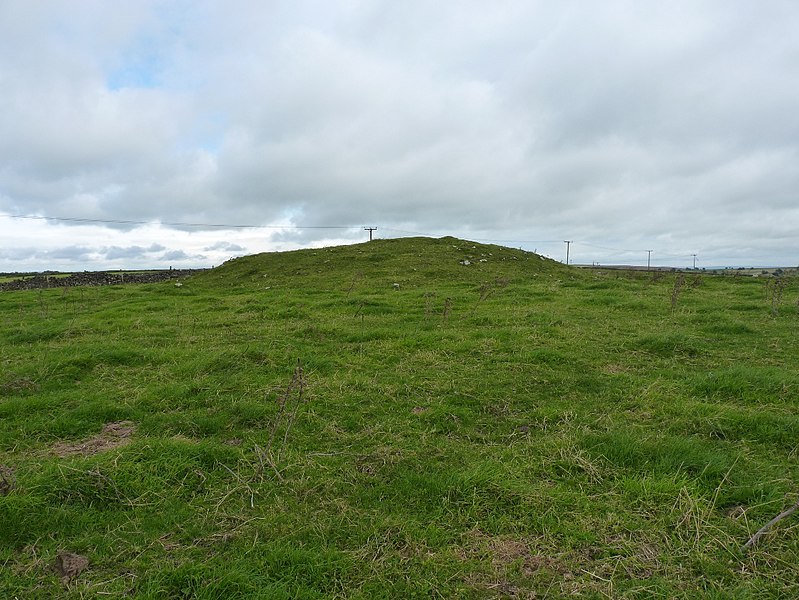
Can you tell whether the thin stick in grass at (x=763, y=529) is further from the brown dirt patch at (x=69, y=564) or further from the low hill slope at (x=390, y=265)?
the low hill slope at (x=390, y=265)

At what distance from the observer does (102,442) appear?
5.04 metres

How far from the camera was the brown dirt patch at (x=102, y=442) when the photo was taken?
4812 millimetres

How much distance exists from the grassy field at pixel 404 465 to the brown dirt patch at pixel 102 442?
36 mm

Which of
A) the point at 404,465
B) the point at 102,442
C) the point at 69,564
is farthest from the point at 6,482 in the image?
the point at 404,465

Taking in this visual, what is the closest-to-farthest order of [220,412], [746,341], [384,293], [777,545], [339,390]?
[777,545], [220,412], [339,390], [746,341], [384,293]

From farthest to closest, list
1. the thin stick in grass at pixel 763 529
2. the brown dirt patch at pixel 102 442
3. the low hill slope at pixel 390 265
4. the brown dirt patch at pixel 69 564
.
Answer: the low hill slope at pixel 390 265 → the brown dirt patch at pixel 102 442 → the thin stick in grass at pixel 763 529 → the brown dirt patch at pixel 69 564

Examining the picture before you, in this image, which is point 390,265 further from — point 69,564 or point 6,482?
point 69,564

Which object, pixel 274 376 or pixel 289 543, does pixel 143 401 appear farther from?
pixel 289 543

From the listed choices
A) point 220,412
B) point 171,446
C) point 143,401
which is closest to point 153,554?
point 171,446

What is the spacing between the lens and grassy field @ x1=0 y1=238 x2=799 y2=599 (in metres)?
3.13

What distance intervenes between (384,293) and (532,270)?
11205mm

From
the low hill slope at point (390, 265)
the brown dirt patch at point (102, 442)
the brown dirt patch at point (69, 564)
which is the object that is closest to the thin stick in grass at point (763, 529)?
the brown dirt patch at point (69, 564)

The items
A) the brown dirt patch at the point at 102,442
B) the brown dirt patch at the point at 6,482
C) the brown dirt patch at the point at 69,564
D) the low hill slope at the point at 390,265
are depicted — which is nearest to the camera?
the brown dirt patch at the point at 69,564

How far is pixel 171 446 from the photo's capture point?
15.4ft
